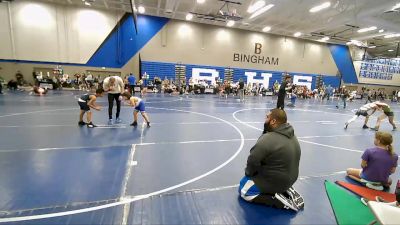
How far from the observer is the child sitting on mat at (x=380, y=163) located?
332 centimetres

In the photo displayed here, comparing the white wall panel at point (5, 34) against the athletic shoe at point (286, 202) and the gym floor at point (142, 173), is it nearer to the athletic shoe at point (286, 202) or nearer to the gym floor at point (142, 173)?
the gym floor at point (142, 173)

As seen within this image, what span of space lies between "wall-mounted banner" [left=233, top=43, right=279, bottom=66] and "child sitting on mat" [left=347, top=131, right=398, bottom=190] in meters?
20.9

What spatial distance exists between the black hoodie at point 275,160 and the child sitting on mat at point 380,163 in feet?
5.05

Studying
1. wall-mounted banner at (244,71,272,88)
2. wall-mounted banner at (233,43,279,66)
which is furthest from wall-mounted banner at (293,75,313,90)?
wall-mounted banner at (244,71,272,88)

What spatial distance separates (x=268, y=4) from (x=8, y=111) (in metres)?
15.8

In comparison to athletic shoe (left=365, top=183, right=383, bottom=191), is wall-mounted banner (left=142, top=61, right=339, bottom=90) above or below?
above

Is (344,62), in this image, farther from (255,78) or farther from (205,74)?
(205,74)

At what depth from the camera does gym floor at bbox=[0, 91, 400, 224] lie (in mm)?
2602

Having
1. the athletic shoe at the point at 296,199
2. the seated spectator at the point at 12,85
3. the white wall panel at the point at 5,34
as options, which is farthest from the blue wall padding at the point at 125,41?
the athletic shoe at the point at 296,199

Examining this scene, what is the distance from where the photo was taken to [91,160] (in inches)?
160

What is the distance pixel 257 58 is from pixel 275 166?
76.0ft

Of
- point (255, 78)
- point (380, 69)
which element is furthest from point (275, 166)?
point (380, 69)

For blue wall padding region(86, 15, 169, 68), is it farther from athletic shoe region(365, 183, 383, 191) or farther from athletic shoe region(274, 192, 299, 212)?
athletic shoe region(365, 183, 383, 191)

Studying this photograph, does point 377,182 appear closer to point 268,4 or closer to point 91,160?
point 91,160
